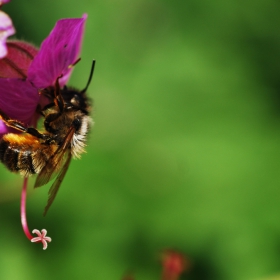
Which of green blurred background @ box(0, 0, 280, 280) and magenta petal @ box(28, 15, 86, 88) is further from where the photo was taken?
green blurred background @ box(0, 0, 280, 280)

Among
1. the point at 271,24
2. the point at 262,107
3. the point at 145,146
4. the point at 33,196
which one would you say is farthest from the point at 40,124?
the point at 271,24

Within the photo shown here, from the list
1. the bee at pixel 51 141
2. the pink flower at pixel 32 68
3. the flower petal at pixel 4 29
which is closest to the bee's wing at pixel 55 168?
the bee at pixel 51 141

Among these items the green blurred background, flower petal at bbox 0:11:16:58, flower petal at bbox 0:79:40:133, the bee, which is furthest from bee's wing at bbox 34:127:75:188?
the green blurred background

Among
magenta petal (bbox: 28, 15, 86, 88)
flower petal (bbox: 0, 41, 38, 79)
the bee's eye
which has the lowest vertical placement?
the bee's eye

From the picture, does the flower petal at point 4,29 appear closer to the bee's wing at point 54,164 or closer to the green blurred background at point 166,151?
the bee's wing at point 54,164

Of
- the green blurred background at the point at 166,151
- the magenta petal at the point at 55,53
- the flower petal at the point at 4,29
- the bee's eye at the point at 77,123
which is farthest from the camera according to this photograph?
the green blurred background at the point at 166,151

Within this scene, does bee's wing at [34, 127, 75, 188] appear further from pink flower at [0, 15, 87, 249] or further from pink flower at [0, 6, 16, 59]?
pink flower at [0, 6, 16, 59]

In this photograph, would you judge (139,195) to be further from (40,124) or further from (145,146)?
(40,124)
